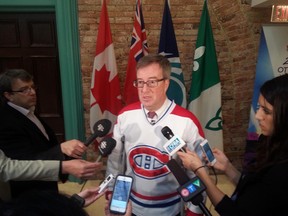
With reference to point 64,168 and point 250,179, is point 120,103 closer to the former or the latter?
point 64,168

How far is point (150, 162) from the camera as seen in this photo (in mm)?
1385

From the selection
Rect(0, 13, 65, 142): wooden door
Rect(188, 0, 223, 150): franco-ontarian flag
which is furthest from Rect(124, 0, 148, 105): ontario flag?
Rect(0, 13, 65, 142): wooden door

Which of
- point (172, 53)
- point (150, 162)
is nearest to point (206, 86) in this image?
point (172, 53)

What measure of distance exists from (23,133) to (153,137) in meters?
0.73

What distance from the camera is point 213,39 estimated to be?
8.47ft

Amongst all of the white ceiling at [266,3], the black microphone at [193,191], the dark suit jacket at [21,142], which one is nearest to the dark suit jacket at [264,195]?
the black microphone at [193,191]

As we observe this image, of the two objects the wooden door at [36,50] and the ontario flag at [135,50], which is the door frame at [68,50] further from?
the ontario flag at [135,50]

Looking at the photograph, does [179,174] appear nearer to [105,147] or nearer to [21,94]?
[105,147]

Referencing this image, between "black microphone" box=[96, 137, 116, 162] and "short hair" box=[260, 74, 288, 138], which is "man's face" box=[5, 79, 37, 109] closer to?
"black microphone" box=[96, 137, 116, 162]

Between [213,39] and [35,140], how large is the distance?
2.00 metres

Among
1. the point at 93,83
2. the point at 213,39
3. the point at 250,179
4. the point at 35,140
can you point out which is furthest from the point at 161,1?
the point at 250,179

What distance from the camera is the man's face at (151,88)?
1.37 m

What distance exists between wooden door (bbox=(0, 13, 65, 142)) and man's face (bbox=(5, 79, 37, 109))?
56.4 inches

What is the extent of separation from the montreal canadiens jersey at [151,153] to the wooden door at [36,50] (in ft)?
5.79
